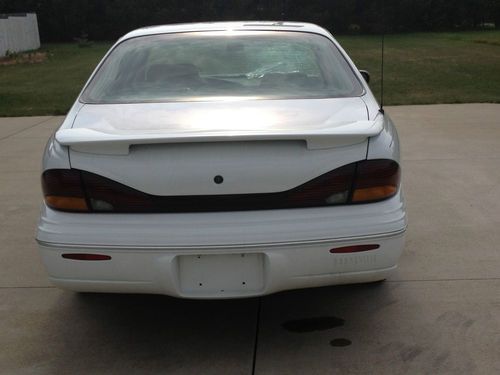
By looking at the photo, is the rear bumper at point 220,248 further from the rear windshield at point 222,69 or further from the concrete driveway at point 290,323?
the rear windshield at point 222,69

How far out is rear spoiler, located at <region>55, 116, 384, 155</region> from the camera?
8.74 ft

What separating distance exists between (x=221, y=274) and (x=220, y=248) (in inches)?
5.7

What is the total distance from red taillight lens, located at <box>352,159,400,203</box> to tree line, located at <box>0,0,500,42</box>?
115 ft

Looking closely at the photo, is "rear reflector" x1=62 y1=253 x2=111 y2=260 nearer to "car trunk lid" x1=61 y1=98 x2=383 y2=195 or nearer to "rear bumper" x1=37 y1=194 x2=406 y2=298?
"rear bumper" x1=37 y1=194 x2=406 y2=298

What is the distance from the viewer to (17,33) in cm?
2764

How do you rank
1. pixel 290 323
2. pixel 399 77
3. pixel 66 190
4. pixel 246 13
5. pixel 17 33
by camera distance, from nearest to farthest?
pixel 66 190, pixel 290 323, pixel 399 77, pixel 17 33, pixel 246 13

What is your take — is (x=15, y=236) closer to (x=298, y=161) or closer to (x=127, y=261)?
(x=127, y=261)

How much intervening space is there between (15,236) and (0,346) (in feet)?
5.27

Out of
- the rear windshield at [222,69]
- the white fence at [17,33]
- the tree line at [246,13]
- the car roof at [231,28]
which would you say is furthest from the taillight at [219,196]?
the tree line at [246,13]

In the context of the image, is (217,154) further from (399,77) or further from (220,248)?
(399,77)

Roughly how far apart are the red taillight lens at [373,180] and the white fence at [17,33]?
25.0 m

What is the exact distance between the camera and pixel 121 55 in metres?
3.88

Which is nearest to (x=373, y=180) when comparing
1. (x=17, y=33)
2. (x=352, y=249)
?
(x=352, y=249)

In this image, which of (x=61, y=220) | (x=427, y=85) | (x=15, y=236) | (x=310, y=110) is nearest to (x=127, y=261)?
(x=61, y=220)
